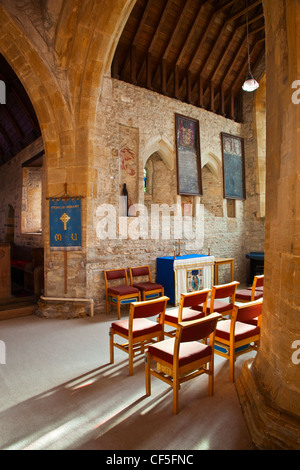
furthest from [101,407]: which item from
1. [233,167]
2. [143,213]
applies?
[233,167]

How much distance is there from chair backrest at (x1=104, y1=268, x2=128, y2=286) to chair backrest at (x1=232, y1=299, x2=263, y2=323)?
327cm

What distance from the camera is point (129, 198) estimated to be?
681cm

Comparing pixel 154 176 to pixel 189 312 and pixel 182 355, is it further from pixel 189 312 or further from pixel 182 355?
pixel 182 355

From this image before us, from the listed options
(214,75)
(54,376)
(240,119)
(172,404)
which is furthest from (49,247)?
(240,119)

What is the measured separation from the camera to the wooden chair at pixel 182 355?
2613 millimetres

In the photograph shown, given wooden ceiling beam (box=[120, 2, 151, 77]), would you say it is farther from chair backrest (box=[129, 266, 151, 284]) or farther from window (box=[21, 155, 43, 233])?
chair backrest (box=[129, 266, 151, 284])

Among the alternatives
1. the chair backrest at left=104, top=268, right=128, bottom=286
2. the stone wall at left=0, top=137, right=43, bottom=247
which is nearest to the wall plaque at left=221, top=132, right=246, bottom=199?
the chair backrest at left=104, top=268, right=128, bottom=286

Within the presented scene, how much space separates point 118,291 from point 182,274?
156 centimetres

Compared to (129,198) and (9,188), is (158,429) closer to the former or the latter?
(129,198)

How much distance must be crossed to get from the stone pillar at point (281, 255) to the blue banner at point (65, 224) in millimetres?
4108

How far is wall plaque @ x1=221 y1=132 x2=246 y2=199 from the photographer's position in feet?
29.2

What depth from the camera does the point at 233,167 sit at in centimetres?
914

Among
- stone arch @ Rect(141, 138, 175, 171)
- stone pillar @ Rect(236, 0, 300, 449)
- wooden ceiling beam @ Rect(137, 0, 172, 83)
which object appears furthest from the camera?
stone arch @ Rect(141, 138, 175, 171)

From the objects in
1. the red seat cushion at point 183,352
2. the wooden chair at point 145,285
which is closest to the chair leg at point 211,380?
the red seat cushion at point 183,352
